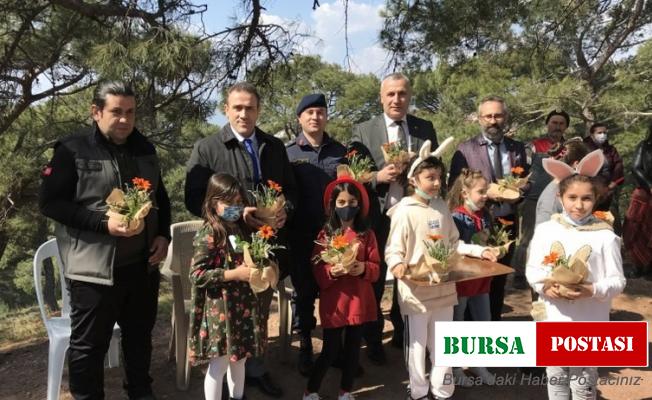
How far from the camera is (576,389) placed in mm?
2574

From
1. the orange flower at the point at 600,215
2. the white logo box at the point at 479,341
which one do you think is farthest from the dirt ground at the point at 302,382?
the orange flower at the point at 600,215

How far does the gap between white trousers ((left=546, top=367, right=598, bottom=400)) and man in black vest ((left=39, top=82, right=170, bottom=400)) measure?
2.30 meters

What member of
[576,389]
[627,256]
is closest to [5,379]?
[576,389]

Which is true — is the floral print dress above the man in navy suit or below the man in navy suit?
below

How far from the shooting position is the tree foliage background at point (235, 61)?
4.41 m

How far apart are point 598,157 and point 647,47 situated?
8178mm

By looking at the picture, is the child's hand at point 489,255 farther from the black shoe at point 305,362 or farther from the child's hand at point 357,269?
the black shoe at point 305,362

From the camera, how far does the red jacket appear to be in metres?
2.85

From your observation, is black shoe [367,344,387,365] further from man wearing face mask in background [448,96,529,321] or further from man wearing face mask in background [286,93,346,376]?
man wearing face mask in background [448,96,529,321]

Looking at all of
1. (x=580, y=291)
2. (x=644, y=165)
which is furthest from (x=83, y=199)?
(x=644, y=165)

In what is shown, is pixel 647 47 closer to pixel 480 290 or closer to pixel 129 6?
pixel 480 290

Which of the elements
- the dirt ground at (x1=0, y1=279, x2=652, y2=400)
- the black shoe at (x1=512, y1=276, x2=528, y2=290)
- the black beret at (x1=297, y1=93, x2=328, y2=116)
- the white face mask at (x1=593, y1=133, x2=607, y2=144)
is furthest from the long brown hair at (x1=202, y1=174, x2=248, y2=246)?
the white face mask at (x1=593, y1=133, x2=607, y2=144)

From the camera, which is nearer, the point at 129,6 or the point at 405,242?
the point at 405,242

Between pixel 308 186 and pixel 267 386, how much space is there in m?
1.33
